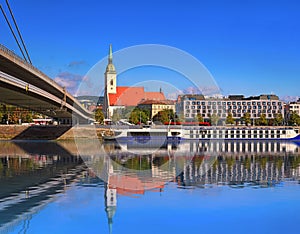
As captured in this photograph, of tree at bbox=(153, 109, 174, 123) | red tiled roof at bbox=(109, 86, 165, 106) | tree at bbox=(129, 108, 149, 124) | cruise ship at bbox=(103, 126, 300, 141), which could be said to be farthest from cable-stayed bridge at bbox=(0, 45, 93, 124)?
red tiled roof at bbox=(109, 86, 165, 106)

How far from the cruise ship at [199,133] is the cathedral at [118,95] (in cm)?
3309

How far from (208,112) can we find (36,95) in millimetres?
71495

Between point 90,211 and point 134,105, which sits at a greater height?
point 134,105

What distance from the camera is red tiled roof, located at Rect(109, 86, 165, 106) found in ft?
327

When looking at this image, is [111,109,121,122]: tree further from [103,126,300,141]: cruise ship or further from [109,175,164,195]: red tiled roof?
[109,175,164,195]: red tiled roof

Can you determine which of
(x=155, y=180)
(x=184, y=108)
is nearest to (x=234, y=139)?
(x=184, y=108)

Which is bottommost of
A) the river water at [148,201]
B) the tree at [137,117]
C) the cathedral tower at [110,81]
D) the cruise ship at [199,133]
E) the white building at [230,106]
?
the river water at [148,201]

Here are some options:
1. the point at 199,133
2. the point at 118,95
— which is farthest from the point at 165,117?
the point at 118,95

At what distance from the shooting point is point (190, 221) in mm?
11977

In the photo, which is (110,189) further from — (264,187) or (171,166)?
(171,166)

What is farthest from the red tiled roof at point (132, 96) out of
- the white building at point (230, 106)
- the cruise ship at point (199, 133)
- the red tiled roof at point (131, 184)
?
the red tiled roof at point (131, 184)

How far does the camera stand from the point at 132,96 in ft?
344

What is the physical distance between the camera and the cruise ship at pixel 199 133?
6106cm

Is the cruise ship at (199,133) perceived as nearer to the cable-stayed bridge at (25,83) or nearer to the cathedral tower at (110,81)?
the cable-stayed bridge at (25,83)
